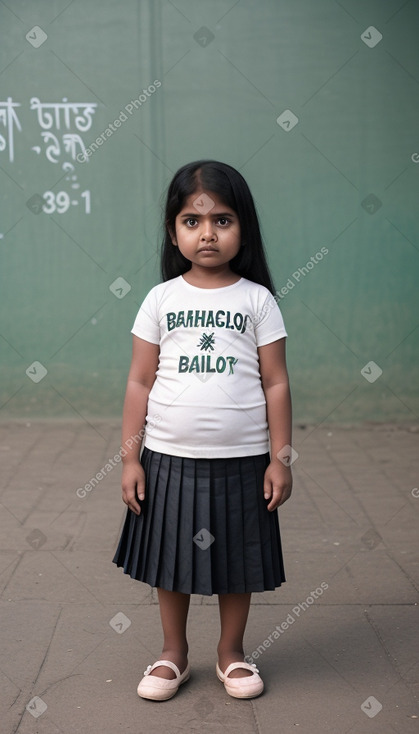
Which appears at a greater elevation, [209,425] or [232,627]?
[209,425]

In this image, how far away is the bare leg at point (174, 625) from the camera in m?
2.73

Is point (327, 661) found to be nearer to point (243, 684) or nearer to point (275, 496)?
point (243, 684)

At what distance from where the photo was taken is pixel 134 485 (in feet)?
8.83

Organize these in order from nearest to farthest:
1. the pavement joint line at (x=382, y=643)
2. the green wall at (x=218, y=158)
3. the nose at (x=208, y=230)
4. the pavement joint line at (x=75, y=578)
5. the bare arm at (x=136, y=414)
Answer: the nose at (x=208, y=230)
the bare arm at (x=136, y=414)
the pavement joint line at (x=382, y=643)
the pavement joint line at (x=75, y=578)
the green wall at (x=218, y=158)

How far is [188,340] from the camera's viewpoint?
8.66 feet

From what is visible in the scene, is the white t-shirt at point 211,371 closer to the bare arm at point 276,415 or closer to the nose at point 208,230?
the bare arm at point 276,415

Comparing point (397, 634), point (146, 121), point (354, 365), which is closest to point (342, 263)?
point (354, 365)

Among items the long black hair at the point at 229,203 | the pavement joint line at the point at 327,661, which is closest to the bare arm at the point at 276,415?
the long black hair at the point at 229,203

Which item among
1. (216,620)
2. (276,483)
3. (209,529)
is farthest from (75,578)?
(276,483)

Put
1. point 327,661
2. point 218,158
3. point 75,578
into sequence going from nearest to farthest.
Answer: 1. point 327,661
2. point 75,578
3. point 218,158

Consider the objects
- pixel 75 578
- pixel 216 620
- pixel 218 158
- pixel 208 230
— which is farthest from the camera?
pixel 218 158

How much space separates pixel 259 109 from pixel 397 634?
364cm

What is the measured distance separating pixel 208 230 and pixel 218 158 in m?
3.41

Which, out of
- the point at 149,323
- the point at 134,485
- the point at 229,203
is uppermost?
the point at 229,203
